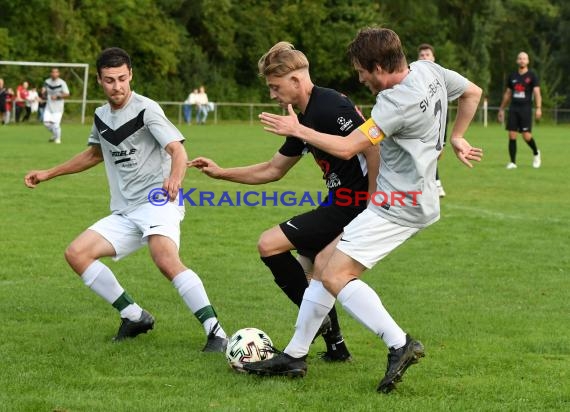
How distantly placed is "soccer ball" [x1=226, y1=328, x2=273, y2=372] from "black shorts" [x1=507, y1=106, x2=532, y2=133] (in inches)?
524

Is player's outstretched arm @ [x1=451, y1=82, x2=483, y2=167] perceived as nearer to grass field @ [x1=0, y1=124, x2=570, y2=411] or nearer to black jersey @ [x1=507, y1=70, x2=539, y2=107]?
grass field @ [x1=0, y1=124, x2=570, y2=411]

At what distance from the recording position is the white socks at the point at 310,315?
540cm

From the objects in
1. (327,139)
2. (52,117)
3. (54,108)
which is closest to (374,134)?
(327,139)

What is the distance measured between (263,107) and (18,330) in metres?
43.7

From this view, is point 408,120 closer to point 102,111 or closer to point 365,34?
point 365,34

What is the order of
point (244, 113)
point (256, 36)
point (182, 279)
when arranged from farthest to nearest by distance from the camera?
point (256, 36)
point (244, 113)
point (182, 279)

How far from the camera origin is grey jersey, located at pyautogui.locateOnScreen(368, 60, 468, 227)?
4926mm

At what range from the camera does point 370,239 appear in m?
5.11

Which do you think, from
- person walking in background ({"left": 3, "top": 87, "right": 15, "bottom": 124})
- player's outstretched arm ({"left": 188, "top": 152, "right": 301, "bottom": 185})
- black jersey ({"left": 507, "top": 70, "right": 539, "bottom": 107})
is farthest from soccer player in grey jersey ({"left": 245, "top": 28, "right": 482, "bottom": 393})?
person walking in background ({"left": 3, "top": 87, "right": 15, "bottom": 124})

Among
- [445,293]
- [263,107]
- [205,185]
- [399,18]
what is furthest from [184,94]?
[445,293]

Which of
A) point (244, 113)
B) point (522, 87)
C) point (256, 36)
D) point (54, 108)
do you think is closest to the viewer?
point (522, 87)

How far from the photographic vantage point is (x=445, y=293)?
7801mm

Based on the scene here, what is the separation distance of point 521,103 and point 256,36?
3871 cm

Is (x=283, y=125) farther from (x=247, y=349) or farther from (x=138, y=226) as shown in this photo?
(x=138, y=226)
